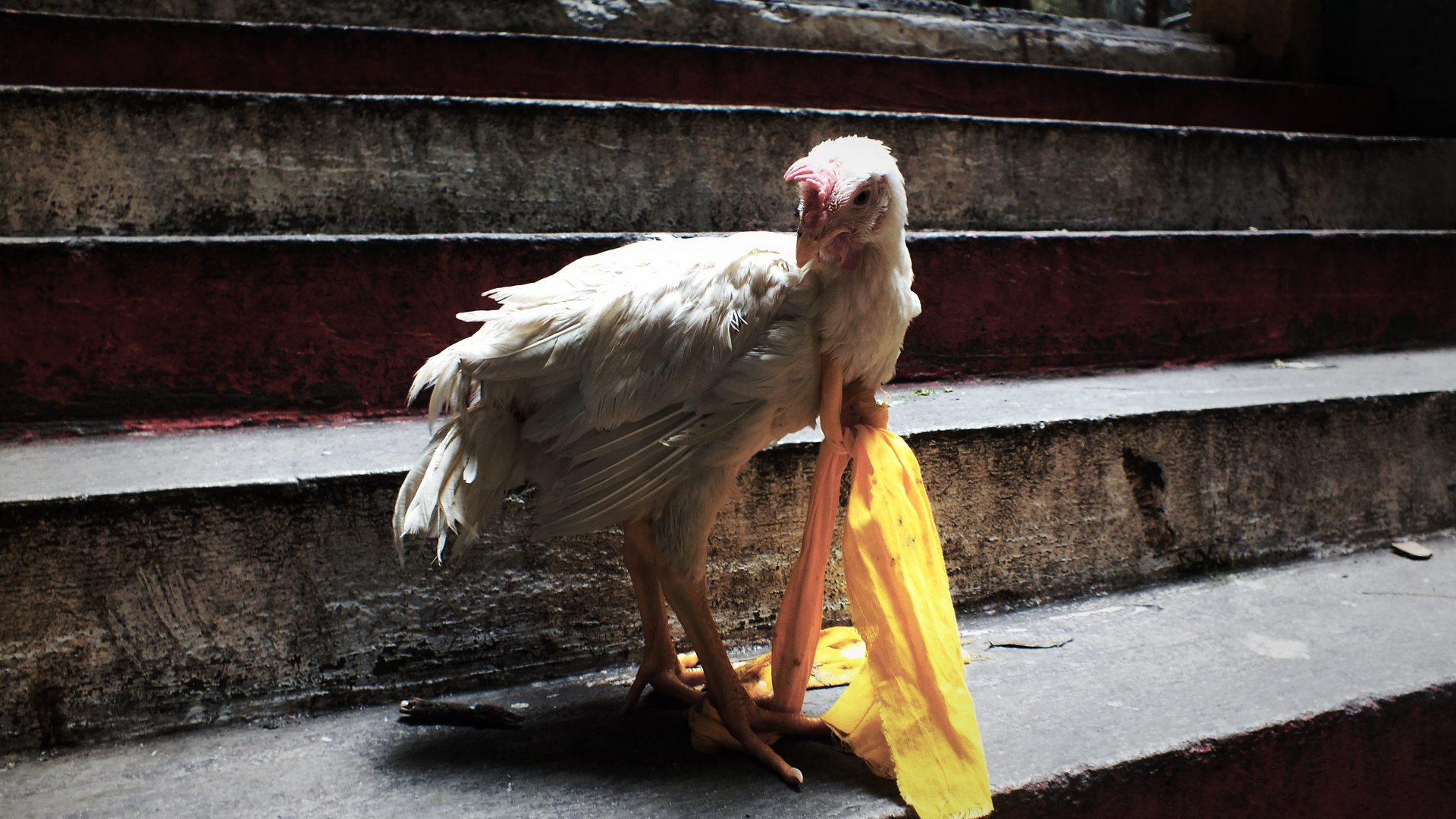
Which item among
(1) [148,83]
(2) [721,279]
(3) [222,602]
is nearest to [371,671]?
(3) [222,602]

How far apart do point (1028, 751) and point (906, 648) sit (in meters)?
0.34

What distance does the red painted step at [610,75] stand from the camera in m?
2.72

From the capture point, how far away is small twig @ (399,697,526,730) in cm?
148

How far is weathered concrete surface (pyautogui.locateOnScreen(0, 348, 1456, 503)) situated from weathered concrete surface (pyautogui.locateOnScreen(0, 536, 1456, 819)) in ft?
1.46

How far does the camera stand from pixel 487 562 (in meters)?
1.62

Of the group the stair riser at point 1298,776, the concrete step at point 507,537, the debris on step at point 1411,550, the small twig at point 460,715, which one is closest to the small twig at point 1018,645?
the concrete step at point 507,537

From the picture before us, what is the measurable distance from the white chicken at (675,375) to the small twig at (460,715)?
0.33 meters

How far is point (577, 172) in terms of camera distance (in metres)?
2.59

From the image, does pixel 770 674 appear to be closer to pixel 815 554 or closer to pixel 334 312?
pixel 815 554

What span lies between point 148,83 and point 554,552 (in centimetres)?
232

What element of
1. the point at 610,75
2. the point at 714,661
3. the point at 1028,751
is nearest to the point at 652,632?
the point at 714,661

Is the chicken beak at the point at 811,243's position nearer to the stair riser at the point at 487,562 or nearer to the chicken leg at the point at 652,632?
the chicken leg at the point at 652,632

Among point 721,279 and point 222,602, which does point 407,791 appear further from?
point 721,279

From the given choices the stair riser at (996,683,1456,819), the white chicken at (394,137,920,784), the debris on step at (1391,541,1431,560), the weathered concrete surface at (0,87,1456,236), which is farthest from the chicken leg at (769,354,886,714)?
the debris on step at (1391,541,1431,560)
